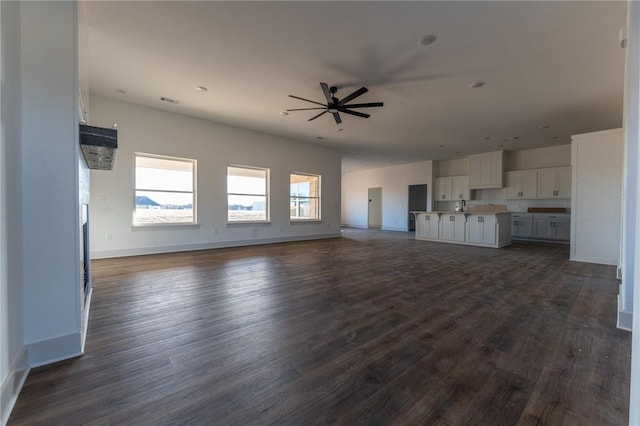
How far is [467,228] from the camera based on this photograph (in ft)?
23.5

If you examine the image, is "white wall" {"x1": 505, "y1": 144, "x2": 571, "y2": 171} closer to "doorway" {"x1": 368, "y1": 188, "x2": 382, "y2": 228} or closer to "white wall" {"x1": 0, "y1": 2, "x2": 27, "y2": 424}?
"doorway" {"x1": 368, "y1": 188, "x2": 382, "y2": 228}

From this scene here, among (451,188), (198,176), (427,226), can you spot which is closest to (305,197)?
(198,176)

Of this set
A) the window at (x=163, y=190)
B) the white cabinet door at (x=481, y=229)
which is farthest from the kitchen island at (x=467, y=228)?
the window at (x=163, y=190)

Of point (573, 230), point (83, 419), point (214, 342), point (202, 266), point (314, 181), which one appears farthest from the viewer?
point (314, 181)

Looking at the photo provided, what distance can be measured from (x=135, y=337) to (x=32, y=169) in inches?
53.8

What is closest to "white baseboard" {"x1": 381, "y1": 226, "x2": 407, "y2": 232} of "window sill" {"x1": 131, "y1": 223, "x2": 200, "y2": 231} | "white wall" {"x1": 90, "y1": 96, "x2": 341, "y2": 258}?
"white wall" {"x1": 90, "y1": 96, "x2": 341, "y2": 258}

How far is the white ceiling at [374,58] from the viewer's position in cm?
258

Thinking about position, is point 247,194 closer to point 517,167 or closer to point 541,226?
point 541,226

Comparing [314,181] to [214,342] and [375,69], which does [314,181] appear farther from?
[214,342]

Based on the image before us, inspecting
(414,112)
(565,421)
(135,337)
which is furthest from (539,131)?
(135,337)

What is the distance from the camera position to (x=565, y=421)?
1244mm

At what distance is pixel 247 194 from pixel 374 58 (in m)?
4.70

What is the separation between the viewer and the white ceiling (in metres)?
2.58

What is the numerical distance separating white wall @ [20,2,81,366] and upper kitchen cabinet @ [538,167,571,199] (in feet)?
35.5
